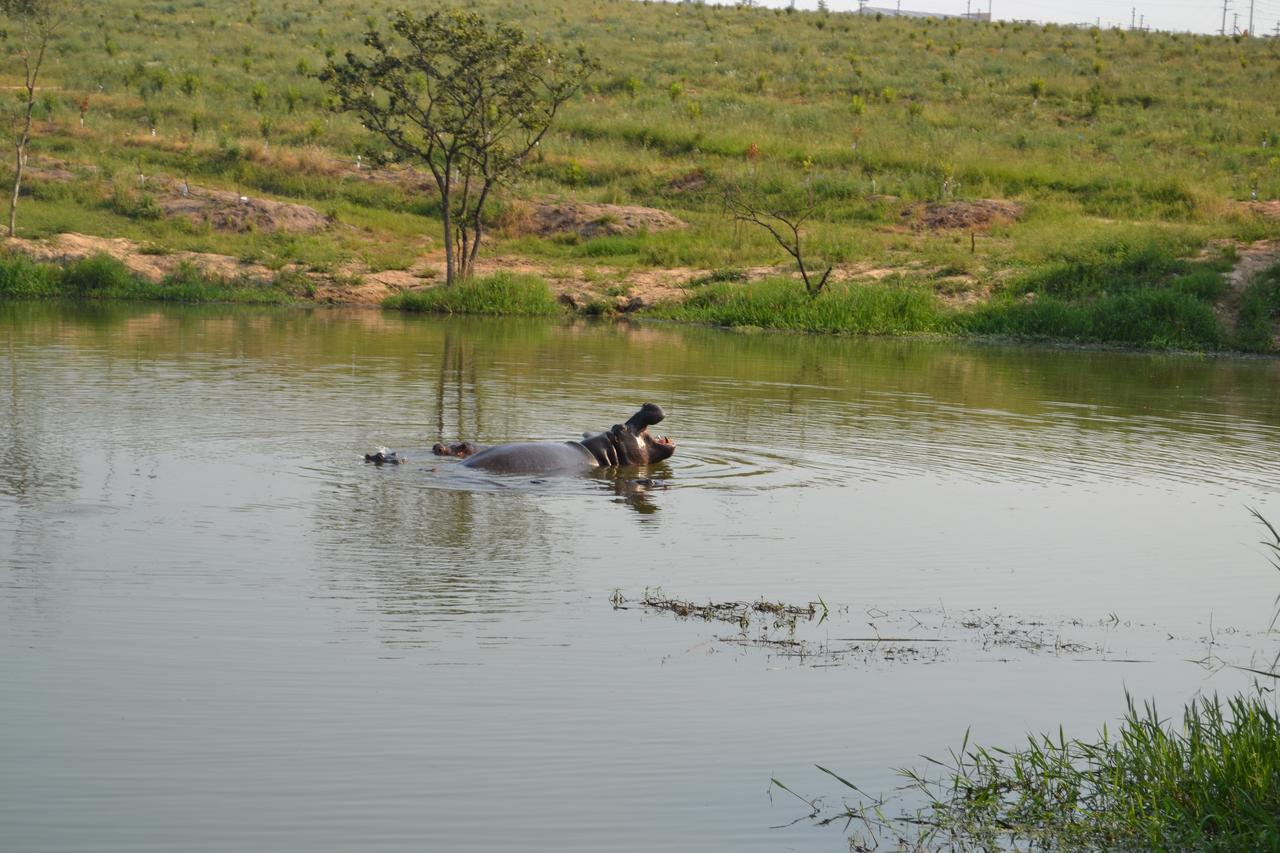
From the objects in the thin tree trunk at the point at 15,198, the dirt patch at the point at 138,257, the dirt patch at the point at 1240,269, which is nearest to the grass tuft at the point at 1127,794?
the dirt patch at the point at 1240,269

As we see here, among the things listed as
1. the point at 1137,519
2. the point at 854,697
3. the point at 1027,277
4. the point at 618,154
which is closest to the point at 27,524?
the point at 854,697

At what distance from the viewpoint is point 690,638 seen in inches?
290

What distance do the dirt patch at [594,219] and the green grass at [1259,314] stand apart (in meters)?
14.5

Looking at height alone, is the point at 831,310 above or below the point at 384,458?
above

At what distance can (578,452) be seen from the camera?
1212cm

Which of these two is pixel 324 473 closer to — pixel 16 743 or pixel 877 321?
pixel 16 743

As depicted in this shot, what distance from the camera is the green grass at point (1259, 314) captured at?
27.2 metres

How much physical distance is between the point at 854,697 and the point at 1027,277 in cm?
2533

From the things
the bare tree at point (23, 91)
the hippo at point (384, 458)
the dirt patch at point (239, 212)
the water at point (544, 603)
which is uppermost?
the bare tree at point (23, 91)

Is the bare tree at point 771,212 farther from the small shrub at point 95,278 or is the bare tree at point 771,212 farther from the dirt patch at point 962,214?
the small shrub at point 95,278

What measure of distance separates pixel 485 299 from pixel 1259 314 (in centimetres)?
1522

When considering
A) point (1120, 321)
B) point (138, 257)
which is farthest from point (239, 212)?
point (1120, 321)

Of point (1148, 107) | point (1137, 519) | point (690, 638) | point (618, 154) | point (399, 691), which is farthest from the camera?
point (1148, 107)

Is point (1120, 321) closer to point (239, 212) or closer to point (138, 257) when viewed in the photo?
point (239, 212)
